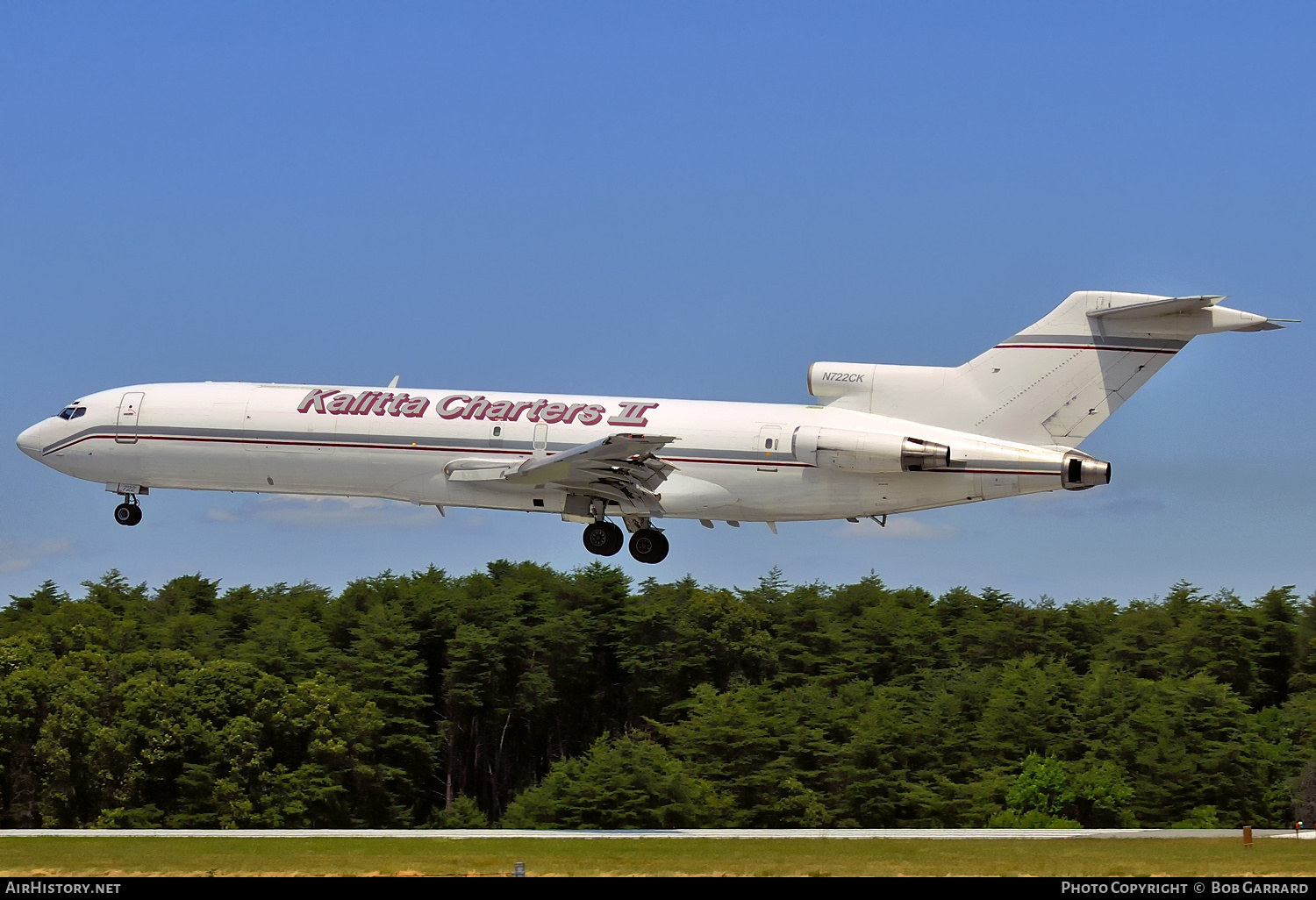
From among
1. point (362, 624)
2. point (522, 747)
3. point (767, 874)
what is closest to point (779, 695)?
point (522, 747)

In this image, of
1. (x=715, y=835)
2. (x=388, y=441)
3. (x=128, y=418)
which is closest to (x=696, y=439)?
(x=388, y=441)

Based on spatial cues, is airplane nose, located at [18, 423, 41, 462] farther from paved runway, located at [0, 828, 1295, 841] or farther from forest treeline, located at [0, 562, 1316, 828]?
forest treeline, located at [0, 562, 1316, 828]

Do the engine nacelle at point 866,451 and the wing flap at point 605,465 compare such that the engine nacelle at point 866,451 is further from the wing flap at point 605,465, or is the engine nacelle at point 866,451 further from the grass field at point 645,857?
the grass field at point 645,857

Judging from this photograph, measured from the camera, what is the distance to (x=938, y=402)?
4075 centimetres

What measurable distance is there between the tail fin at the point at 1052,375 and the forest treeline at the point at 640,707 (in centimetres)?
3203

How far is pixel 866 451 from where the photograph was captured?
38844 millimetres

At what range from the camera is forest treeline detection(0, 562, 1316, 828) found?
7369 cm

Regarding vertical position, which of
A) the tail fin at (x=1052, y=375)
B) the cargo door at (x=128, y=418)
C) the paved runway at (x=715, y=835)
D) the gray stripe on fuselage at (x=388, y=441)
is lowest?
the paved runway at (x=715, y=835)

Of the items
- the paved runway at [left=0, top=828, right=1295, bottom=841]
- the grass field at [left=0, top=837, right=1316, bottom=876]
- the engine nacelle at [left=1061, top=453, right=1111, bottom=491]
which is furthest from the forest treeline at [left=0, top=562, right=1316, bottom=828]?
the engine nacelle at [left=1061, top=453, right=1111, bottom=491]

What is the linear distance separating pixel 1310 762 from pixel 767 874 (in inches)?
1937

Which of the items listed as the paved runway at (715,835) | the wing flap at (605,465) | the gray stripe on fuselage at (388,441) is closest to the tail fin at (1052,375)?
the gray stripe on fuselage at (388,441)

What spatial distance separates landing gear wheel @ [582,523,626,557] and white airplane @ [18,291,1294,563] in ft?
0.15

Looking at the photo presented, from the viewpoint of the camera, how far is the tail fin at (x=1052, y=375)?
3822 cm
